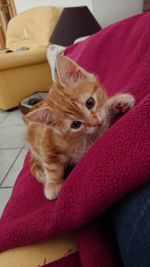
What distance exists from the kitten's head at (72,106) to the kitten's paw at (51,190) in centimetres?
13

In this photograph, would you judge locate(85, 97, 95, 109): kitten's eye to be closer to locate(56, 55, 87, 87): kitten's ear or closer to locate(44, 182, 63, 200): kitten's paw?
locate(56, 55, 87, 87): kitten's ear

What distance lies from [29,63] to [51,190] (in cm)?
187

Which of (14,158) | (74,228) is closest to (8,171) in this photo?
(14,158)

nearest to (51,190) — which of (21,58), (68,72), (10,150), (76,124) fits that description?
(76,124)

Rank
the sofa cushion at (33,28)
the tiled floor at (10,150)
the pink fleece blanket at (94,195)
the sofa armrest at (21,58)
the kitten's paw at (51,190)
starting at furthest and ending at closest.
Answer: the sofa cushion at (33,28) → the sofa armrest at (21,58) → the tiled floor at (10,150) → the kitten's paw at (51,190) → the pink fleece blanket at (94,195)

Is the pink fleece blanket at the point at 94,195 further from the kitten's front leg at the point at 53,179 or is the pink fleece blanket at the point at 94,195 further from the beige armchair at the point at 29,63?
the beige armchair at the point at 29,63

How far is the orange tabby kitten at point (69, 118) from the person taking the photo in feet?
1.85

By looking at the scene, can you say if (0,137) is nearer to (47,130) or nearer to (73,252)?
(47,130)

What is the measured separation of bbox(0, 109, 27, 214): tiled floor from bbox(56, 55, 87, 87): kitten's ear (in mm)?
728

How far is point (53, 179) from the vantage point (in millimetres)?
575

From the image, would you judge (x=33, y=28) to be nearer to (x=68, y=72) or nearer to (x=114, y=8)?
(x=114, y=8)

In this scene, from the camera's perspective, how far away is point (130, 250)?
1.10 ft

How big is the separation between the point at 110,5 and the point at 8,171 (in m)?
1.69

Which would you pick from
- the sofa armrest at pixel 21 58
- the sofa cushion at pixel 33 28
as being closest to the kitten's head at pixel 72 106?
the sofa armrest at pixel 21 58
